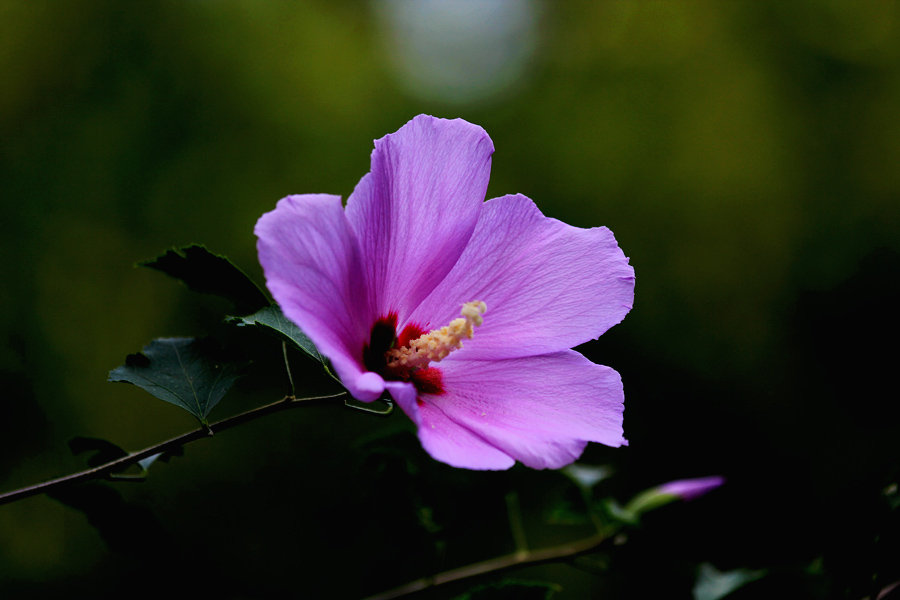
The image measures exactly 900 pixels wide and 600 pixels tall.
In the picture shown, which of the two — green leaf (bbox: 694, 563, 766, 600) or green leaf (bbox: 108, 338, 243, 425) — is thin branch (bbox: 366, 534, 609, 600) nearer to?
green leaf (bbox: 694, 563, 766, 600)

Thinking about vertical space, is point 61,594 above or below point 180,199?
below

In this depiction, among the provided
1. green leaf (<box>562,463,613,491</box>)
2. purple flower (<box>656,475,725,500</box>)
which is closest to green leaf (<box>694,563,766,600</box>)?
purple flower (<box>656,475,725,500</box>)

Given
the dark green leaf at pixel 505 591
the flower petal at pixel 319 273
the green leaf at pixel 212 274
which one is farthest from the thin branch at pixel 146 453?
the dark green leaf at pixel 505 591

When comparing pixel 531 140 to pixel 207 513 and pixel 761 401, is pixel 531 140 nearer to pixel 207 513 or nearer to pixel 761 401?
pixel 761 401

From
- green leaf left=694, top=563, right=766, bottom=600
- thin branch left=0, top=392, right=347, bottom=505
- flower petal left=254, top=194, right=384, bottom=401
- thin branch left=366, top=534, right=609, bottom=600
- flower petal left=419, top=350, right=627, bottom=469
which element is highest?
flower petal left=254, top=194, right=384, bottom=401

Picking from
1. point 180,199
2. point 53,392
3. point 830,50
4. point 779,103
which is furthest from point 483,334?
point 830,50

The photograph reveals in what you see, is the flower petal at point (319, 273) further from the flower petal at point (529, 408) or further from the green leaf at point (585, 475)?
the green leaf at point (585, 475)
